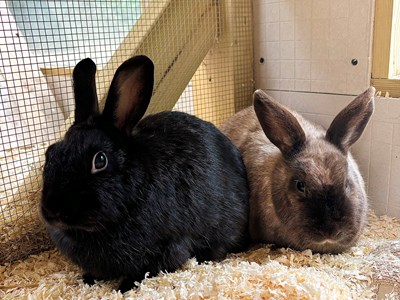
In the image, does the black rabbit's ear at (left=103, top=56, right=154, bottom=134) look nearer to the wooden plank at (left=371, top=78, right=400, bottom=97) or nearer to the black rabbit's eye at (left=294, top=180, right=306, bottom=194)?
the black rabbit's eye at (left=294, top=180, right=306, bottom=194)

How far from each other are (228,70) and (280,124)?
4.00 feet

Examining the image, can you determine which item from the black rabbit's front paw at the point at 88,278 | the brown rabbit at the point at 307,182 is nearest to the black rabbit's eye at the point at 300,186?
the brown rabbit at the point at 307,182

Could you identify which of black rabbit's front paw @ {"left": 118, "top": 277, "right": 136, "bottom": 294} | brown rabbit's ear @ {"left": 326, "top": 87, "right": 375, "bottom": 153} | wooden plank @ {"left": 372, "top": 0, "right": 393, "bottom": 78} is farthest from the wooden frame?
black rabbit's front paw @ {"left": 118, "top": 277, "right": 136, "bottom": 294}

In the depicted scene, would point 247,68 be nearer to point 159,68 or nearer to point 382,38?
point 159,68

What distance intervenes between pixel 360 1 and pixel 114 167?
1.74 metres

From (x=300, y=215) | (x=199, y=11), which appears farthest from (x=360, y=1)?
(x=300, y=215)

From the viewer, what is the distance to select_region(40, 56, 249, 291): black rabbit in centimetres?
163

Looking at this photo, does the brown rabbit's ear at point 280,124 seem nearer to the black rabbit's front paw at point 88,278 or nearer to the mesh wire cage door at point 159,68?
the mesh wire cage door at point 159,68

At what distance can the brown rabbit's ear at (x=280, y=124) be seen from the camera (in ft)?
6.86

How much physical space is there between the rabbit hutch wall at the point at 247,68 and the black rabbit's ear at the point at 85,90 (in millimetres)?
719

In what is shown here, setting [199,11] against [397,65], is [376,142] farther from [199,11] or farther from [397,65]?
[199,11]

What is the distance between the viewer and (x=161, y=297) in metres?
1.66

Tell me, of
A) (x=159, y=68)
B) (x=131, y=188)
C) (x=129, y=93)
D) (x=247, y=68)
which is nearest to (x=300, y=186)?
(x=131, y=188)

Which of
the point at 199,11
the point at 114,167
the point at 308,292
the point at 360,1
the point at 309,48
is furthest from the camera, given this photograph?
the point at 199,11
